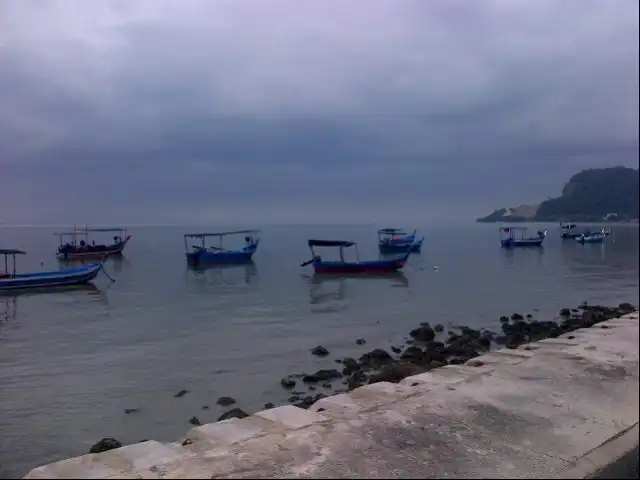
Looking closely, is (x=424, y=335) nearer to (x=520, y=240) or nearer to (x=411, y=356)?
(x=411, y=356)

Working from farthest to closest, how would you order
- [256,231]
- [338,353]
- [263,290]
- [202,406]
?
[256,231]
[263,290]
[338,353]
[202,406]

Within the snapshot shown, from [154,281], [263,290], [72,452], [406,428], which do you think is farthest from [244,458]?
[154,281]

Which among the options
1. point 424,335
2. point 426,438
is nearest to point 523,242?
point 424,335

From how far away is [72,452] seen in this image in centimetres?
707

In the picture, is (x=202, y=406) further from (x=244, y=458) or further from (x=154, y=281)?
(x=154, y=281)

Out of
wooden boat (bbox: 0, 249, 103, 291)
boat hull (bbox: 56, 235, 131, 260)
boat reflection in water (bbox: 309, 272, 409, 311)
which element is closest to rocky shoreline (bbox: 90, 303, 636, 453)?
wooden boat (bbox: 0, 249, 103, 291)

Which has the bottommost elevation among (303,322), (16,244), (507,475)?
(303,322)

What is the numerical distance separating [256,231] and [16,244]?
38.5 meters

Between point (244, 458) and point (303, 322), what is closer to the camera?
point (244, 458)

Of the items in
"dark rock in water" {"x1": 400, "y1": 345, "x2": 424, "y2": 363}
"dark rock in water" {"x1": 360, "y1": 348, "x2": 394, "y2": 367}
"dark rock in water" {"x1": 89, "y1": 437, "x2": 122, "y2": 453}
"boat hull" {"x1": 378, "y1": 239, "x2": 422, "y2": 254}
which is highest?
"boat hull" {"x1": 378, "y1": 239, "x2": 422, "y2": 254}

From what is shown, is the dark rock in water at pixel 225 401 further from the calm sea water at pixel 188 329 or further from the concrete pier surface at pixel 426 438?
the concrete pier surface at pixel 426 438

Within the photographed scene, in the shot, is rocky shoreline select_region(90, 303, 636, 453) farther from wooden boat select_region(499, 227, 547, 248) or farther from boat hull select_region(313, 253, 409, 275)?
wooden boat select_region(499, 227, 547, 248)

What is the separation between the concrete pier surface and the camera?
4.12 metres

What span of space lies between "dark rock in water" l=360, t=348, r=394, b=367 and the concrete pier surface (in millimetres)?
4997
